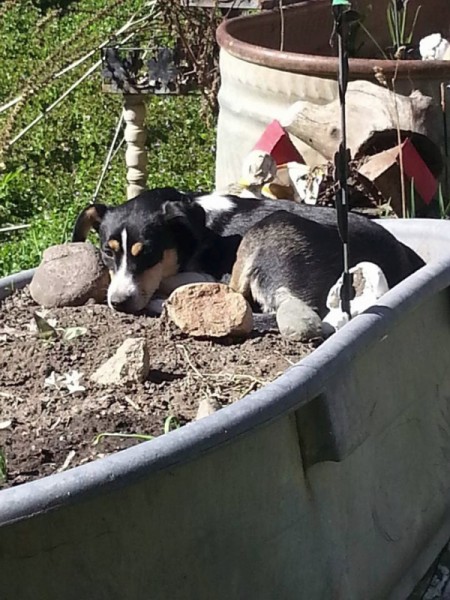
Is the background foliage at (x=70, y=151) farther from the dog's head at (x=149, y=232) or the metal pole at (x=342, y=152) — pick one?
the metal pole at (x=342, y=152)

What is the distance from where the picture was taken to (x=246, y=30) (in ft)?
18.9

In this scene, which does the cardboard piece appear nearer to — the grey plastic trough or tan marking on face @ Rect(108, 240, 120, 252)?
tan marking on face @ Rect(108, 240, 120, 252)

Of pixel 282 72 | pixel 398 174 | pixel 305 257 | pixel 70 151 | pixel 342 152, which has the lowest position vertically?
pixel 70 151

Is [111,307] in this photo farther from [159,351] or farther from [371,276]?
[371,276]

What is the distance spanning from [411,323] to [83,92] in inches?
231

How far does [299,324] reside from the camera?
3078 mm

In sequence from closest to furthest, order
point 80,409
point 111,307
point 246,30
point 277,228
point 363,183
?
point 80,409
point 111,307
point 277,228
point 363,183
point 246,30

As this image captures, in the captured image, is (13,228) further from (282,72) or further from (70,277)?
(70,277)

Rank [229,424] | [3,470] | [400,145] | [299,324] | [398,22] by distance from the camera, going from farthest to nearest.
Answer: [398,22], [400,145], [299,324], [3,470], [229,424]

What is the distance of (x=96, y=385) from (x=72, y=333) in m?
0.38

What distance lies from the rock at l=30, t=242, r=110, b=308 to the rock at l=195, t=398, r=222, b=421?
977mm

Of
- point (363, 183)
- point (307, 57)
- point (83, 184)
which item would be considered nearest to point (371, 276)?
point (363, 183)

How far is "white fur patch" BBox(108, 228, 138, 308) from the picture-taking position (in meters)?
3.54

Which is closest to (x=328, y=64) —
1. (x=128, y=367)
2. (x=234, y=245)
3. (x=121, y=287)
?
(x=234, y=245)
